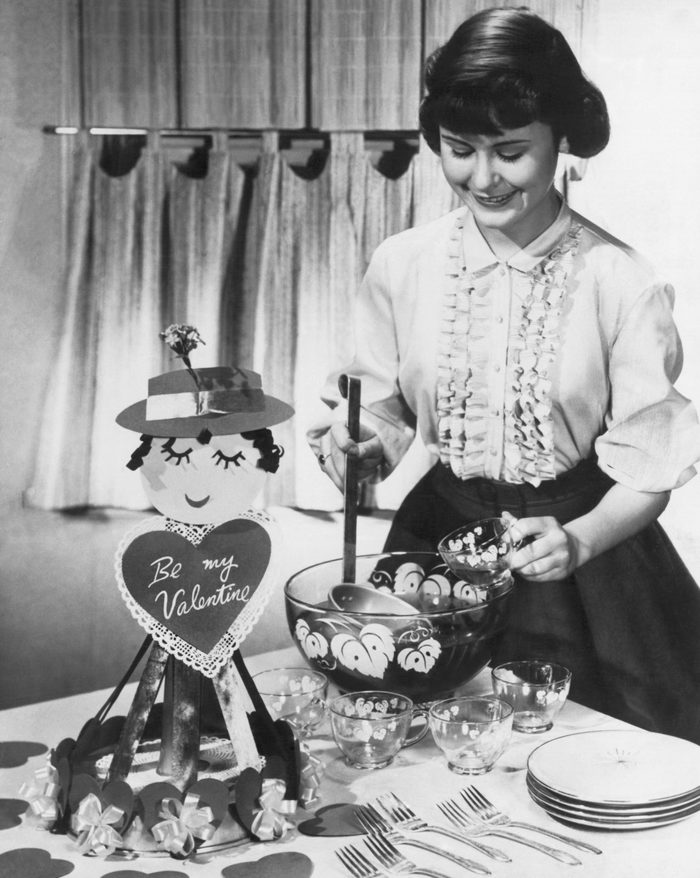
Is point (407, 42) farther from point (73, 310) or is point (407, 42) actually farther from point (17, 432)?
point (17, 432)

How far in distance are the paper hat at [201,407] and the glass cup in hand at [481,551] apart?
0.40 metres

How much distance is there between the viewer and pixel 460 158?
148 centimetres

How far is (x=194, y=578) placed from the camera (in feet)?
3.66

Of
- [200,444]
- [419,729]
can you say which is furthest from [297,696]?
[200,444]

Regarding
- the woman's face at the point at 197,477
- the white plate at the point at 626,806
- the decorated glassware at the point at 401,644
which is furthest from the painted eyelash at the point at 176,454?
the white plate at the point at 626,806

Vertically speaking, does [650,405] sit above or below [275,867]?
above

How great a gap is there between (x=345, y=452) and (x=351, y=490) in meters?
0.12

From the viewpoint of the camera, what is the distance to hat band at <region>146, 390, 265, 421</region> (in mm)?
1109

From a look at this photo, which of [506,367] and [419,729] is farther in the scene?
[506,367]

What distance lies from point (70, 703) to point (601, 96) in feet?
3.48

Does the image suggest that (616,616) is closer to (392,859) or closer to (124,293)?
(392,859)

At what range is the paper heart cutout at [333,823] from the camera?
1047mm

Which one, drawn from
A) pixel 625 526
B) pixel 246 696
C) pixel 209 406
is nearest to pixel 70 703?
pixel 246 696

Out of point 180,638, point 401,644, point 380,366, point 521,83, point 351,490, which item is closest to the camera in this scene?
point 180,638
